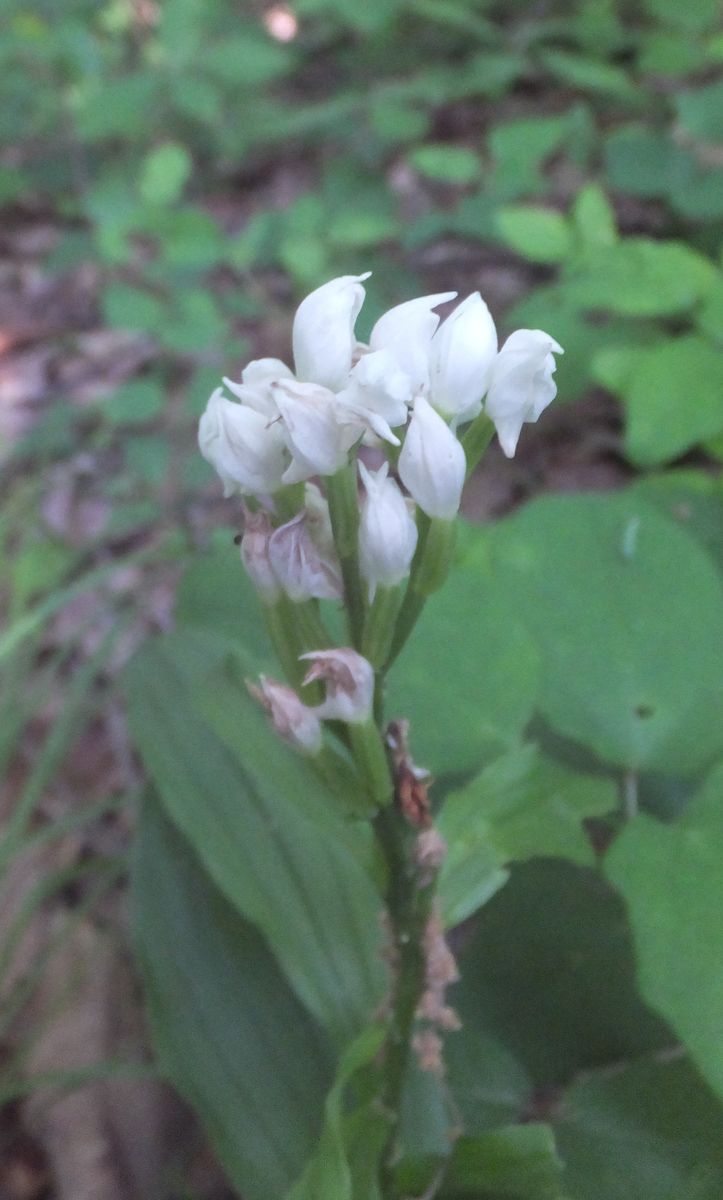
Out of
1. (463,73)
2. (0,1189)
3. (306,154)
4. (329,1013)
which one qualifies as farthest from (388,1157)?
(306,154)

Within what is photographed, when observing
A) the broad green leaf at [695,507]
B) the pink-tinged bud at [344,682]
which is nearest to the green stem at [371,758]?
the pink-tinged bud at [344,682]

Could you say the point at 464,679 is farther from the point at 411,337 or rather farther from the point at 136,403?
the point at 136,403

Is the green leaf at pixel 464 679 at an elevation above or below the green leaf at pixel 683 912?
above

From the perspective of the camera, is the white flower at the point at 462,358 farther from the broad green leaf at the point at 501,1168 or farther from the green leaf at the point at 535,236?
the green leaf at the point at 535,236

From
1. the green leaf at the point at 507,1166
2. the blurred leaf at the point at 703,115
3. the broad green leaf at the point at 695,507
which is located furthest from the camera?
the blurred leaf at the point at 703,115

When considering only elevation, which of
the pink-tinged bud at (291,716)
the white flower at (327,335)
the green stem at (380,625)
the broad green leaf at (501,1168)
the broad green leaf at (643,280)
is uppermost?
the white flower at (327,335)

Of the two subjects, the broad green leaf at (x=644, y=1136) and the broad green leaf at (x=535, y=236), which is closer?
the broad green leaf at (x=644, y=1136)

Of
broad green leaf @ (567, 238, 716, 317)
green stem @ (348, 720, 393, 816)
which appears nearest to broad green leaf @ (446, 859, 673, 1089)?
green stem @ (348, 720, 393, 816)
